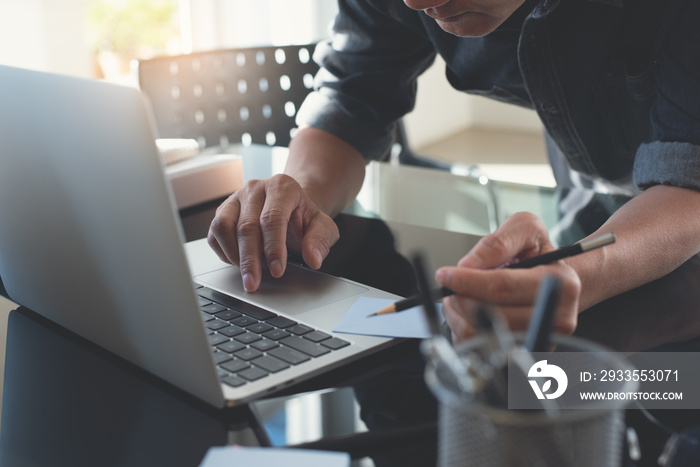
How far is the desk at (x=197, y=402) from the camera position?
0.52 meters

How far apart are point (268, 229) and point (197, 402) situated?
0.98 feet

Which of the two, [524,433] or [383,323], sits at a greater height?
[524,433]

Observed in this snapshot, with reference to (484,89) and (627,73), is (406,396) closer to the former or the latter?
(627,73)

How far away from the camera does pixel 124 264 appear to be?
1.78ft

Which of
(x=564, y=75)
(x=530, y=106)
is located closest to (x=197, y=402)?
(x=564, y=75)

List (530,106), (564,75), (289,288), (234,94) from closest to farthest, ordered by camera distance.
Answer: (289,288) < (564,75) < (530,106) < (234,94)

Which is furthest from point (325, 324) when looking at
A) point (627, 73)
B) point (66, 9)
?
point (66, 9)

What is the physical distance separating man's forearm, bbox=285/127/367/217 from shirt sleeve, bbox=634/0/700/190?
1.41 feet

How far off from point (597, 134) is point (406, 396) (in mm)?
814

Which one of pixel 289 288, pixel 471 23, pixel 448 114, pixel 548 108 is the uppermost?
pixel 471 23

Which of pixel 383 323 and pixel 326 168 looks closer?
pixel 383 323

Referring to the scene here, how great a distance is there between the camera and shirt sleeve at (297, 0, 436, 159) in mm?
1271

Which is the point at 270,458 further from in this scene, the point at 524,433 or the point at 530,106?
the point at 530,106

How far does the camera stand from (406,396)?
0.57 m
